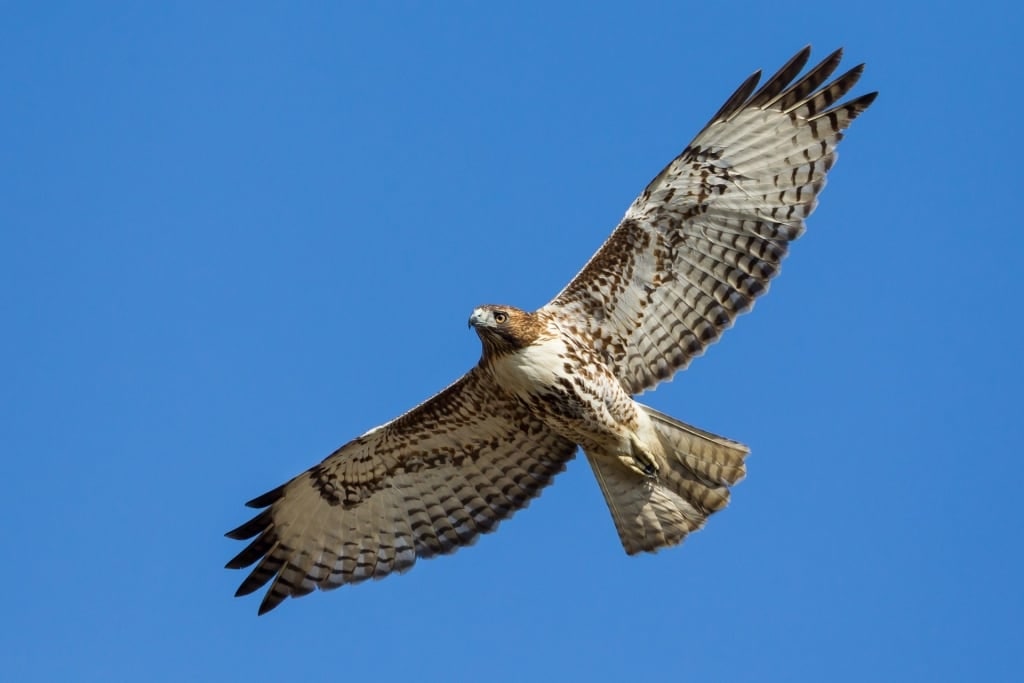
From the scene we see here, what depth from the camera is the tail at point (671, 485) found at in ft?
41.7

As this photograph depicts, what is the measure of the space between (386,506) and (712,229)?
138 inches

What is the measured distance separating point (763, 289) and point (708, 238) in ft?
1.91

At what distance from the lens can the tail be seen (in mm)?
12711

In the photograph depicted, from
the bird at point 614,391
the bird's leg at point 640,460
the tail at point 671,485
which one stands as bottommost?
the tail at point 671,485

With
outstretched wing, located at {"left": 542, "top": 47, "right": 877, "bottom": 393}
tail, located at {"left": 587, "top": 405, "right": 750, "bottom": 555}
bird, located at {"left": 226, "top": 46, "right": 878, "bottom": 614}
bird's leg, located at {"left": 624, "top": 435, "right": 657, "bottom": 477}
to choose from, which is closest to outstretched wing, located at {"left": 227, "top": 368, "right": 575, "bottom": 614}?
bird, located at {"left": 226, "top": 46, "right": 878, "bottom": 614}

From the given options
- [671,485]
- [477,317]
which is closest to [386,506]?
[477,317]

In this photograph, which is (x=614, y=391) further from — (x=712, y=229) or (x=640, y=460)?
(x=712, y=229)

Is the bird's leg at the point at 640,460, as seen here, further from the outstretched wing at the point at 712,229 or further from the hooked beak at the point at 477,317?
the hooked beak at the point at 477,317

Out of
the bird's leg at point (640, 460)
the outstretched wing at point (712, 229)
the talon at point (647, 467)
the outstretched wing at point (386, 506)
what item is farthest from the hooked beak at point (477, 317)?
the talon at point (647, 467)

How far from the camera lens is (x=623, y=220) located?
12.7 m

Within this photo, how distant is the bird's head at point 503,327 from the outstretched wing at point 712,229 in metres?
0.55

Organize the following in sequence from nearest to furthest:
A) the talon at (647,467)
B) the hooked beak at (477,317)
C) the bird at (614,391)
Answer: the hooked beak at (477,317) < the bird at (614,391) < the talon at (647,467)

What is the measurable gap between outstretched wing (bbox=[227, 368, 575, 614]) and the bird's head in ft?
4.02

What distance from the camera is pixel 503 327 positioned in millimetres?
12305
